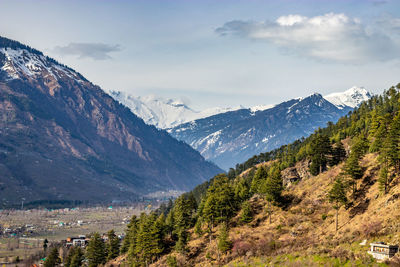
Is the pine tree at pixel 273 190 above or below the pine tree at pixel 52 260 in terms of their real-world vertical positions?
above

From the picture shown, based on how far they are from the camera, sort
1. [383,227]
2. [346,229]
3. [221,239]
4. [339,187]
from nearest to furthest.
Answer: [383,227] → [346,229] → [339,187] → [221,239]

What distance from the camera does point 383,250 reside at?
205 ft

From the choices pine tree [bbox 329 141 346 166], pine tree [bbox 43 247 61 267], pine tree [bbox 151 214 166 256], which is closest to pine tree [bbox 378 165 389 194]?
pine tree [bbox 329 141 346 166]

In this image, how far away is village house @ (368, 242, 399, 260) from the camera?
6190cm

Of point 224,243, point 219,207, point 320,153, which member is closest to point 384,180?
point 224,243

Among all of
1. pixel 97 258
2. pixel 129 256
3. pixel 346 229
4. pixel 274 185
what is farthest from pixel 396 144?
pixel 97 258

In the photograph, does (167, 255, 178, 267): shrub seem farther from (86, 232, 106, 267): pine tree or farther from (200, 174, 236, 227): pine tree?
(86, 232, 106, 267): pine tree

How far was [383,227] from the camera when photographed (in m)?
71.4

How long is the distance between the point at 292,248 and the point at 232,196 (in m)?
36.8

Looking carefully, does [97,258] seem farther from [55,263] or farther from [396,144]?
[396,144]

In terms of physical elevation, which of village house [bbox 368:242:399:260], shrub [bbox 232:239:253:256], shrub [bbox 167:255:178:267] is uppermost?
village house [bbox 368:242:399:260]

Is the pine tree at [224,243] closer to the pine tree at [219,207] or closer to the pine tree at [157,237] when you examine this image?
the pine tree at [219,207]

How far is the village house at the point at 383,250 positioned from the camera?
2437 inches

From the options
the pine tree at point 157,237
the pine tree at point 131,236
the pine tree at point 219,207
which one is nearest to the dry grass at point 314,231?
the pine tree at point 219,207
